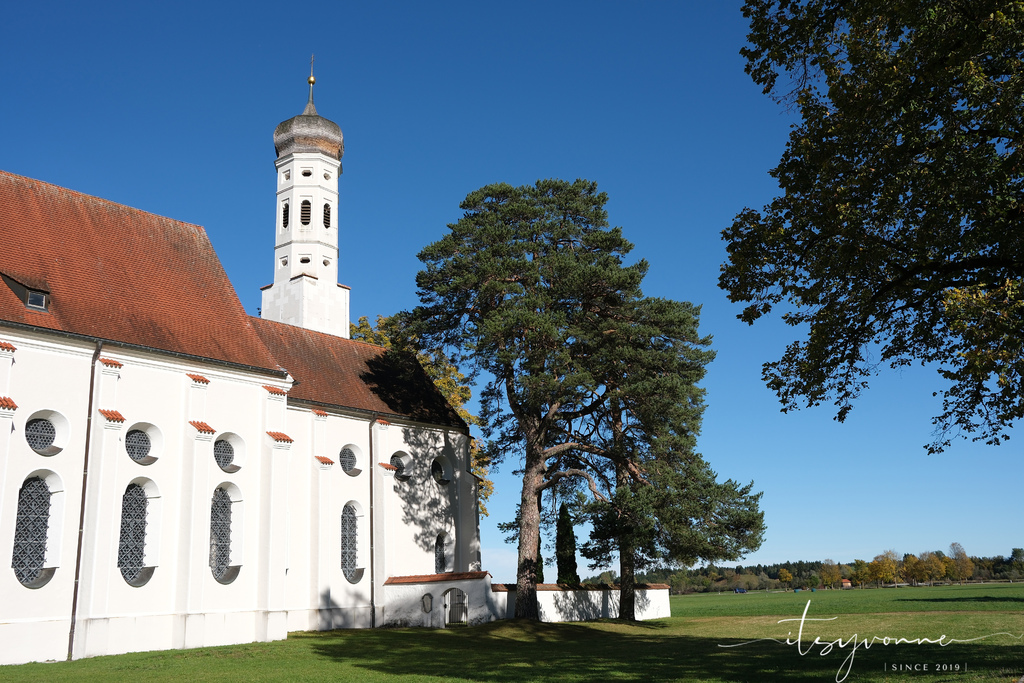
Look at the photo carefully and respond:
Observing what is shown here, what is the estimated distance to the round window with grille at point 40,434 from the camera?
66.0 ft

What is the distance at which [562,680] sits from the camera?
47.3 ft

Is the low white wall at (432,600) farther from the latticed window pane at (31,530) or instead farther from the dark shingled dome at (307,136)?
the dark shingled dome at (307,136)

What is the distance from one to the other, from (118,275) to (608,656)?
18.5 metres

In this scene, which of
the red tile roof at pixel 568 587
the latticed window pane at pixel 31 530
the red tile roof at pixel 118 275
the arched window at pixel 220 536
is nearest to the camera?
the latticed window pane at pixel 31 530

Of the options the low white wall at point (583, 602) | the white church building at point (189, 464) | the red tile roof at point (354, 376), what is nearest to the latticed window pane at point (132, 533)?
the white church building at point (189, 464)

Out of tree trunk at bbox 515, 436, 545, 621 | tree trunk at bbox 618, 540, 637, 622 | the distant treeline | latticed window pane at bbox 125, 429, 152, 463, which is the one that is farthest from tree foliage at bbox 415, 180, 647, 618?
the distant treeline

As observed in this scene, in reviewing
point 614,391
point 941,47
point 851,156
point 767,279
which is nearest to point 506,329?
point 614,391

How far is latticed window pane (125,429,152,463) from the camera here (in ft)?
72.7

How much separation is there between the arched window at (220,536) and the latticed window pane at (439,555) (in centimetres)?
1029

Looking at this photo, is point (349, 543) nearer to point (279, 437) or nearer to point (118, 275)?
point (279, 437)

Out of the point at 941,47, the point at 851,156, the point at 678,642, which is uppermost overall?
the point at 941,47

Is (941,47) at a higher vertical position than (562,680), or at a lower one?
higher

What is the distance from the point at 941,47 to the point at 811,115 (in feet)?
7.50

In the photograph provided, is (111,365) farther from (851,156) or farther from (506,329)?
(851,156)
